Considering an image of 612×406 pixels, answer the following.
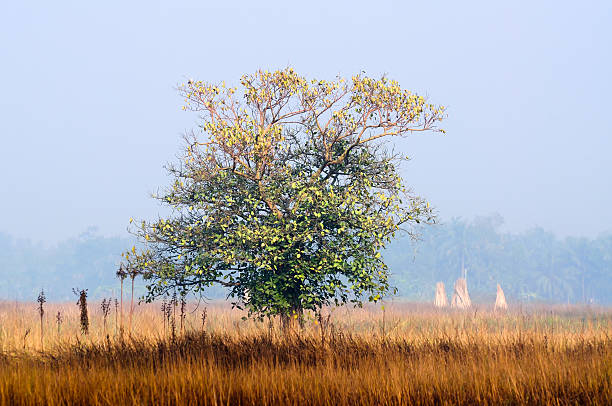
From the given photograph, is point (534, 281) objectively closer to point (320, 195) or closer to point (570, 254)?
point (570, 254)

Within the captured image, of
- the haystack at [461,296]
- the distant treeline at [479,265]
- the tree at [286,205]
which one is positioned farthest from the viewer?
the distant treeline at [479,265]

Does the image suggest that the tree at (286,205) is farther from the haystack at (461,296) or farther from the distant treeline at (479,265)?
the distant treeline at (479,265)

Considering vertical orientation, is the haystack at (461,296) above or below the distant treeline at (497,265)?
below

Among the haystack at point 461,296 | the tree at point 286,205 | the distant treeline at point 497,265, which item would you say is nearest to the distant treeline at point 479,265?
the distant treeline at point 497,265

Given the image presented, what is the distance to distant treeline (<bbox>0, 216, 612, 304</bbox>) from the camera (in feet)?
325

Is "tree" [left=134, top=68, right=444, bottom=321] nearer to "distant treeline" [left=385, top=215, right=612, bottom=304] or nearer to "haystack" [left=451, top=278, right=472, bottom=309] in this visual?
"haystack" [left=451, top=278, right=472, bottom=309]

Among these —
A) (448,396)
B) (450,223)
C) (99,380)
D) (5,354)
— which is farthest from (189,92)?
(450,223)

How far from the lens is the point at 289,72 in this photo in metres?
20.2

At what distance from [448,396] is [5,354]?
1051 cm

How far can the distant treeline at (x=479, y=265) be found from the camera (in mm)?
99125

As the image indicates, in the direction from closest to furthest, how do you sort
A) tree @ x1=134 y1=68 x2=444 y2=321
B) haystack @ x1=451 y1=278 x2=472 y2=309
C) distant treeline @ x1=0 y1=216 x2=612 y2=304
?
tree @ x1=134 y1=68 x2=444 y2=321 → haystack @ x1=451 y1=278 x2=472 y2=309 → distant treeline @ x1=0 y1=216 x2=612 y2=304

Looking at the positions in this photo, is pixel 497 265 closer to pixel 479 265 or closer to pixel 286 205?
pixel 479 265

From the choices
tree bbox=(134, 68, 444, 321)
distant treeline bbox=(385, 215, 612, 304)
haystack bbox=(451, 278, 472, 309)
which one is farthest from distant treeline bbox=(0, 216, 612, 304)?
tree bbox=(134, 68, 444, 321)

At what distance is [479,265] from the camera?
100750 millimetres
